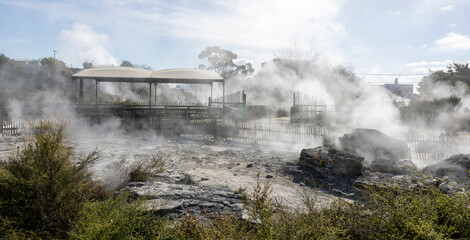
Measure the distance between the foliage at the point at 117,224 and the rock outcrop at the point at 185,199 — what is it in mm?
353

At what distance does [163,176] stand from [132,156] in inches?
163

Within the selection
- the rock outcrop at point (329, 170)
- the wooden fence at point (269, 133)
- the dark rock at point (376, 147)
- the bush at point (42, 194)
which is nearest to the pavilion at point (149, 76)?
the wooden fence at point (269, 133)

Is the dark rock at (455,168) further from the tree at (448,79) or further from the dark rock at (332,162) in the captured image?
the tree at (448,79)

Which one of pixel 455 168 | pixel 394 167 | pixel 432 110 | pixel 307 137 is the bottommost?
pixel 394 167

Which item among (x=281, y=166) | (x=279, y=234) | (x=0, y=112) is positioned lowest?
(x=281, y=166)

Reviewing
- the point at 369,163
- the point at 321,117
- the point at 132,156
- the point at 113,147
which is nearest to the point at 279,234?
the point at 369,163

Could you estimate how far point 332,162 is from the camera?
8.39 metres

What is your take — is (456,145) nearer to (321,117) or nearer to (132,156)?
(321,117)

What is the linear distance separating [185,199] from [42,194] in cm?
189

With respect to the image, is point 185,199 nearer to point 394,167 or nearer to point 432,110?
point 394,167

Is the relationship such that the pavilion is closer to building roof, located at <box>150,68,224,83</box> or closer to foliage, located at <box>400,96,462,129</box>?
building roof, located at <box>150,68,224,83</box>

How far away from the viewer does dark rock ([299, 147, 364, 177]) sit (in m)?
8.08

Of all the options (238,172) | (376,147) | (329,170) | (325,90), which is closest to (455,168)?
(376,147)

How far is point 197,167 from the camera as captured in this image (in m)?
8.99
